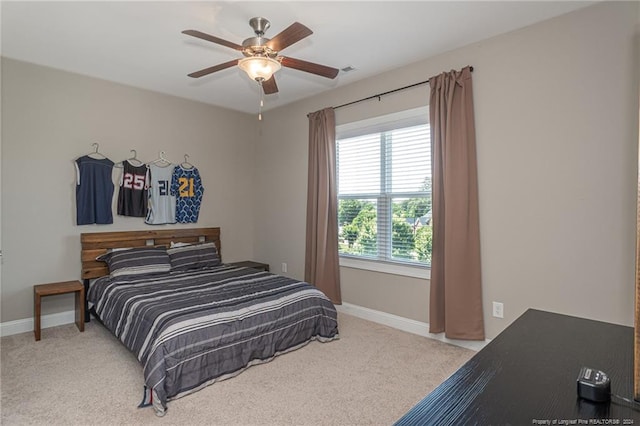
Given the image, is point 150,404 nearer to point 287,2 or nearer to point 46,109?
point 287,2

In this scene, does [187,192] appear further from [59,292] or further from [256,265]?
[59,292]

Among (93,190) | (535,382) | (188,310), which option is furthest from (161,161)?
(535,382)

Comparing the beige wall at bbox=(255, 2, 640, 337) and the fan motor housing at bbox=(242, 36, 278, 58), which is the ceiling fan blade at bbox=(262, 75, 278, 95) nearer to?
the fan motor housing at bbox=(242, 36, 278, 58)

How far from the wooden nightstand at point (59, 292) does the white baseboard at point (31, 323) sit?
188 mm

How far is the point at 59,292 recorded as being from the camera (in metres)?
3.34

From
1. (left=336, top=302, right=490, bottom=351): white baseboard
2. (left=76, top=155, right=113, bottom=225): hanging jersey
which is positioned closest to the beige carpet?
(left=336, top=302, right=490, bottom=351): white baseboard

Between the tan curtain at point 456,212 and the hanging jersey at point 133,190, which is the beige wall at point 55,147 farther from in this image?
the tan curtain at point 456,212

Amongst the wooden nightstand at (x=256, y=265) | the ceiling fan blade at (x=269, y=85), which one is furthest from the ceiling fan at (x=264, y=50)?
the wooden nightstand at (x=256, y=265)

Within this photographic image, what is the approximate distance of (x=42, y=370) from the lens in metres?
2.65

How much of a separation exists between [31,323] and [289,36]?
3.70 m

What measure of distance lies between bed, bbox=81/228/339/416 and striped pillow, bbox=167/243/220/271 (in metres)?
0.01

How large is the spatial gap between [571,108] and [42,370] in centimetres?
437

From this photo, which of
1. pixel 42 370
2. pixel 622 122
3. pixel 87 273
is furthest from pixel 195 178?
pixel 622 122

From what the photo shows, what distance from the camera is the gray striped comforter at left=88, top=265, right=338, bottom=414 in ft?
7.52
